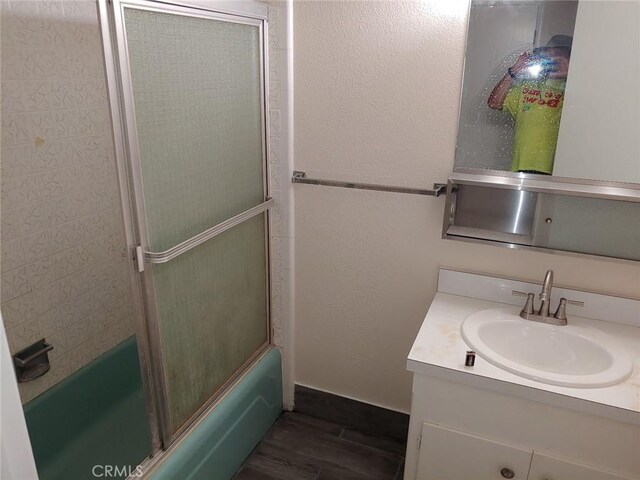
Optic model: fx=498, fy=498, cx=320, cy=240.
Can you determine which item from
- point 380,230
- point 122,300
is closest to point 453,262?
point 380,230

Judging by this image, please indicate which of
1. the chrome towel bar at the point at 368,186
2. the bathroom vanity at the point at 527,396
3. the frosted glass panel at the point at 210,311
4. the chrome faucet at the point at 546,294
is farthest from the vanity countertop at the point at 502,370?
the frosted glass panel at the point at 210,311

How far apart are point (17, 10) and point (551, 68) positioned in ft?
5.20

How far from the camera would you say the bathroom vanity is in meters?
1.29

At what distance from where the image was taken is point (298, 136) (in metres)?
1.87

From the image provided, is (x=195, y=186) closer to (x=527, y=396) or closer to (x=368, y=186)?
(x=368, y=186)

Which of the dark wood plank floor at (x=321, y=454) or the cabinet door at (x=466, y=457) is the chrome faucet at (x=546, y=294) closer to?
the cabinet door at (x=466, y=457)

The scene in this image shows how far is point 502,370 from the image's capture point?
1.35 metres

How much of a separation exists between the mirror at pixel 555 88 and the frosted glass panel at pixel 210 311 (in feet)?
2.97

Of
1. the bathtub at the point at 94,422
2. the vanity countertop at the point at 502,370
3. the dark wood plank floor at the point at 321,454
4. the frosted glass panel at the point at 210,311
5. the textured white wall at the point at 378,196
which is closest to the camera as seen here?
the vanity countertop at the point at 502,370

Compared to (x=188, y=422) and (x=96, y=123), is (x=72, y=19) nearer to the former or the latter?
(x=96, y=123)

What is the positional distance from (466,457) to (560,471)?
25 cm

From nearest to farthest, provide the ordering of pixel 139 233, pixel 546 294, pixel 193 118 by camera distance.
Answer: pixel 139 233, pixel 193 118, pixel 546 294

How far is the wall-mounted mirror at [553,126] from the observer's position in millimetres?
1423

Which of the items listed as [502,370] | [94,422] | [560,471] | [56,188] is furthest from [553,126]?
[94,422]
